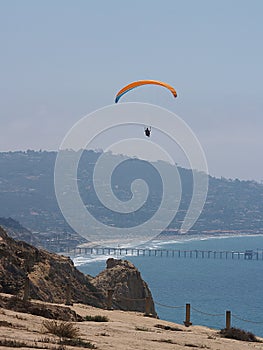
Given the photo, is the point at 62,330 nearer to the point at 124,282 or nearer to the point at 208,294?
the point at 124,282

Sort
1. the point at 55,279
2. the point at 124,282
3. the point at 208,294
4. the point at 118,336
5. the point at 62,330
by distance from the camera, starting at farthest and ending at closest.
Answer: the point at 208,294 → the point at 124,282 → the point at 55,279 → the point at 118,336 → the point at 62,330

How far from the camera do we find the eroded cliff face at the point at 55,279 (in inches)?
1099

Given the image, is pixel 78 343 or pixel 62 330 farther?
pixel 62 330

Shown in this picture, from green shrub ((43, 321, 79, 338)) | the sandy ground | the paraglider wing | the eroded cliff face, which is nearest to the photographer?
the sandy ground

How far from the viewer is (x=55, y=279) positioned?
34.2 m

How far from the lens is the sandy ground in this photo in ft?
52.1

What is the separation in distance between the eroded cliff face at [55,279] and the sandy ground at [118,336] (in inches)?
199

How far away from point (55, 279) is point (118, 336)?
1596cm

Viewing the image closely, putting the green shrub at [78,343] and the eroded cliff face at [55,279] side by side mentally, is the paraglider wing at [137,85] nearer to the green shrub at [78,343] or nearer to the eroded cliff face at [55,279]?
the eroded cliff face at [55,279]

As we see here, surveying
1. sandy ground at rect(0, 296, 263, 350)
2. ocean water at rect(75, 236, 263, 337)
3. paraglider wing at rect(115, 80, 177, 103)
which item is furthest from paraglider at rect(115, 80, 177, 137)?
ocean water at rect(75, 236, 263, 337)

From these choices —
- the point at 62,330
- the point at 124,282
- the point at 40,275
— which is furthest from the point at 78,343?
the point at 124,282

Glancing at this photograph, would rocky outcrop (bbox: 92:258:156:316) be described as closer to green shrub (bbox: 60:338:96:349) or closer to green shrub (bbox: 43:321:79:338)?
green shrub (bbox: 43:321:79:338)

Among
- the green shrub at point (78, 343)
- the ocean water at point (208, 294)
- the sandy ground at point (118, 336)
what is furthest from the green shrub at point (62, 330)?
the ocean water at point (208, 294)

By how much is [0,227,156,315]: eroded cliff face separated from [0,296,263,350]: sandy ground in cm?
505
